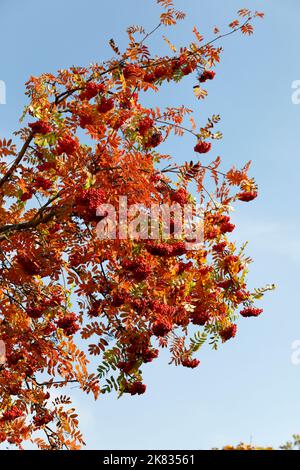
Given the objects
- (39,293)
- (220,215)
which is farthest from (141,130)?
(39,293)

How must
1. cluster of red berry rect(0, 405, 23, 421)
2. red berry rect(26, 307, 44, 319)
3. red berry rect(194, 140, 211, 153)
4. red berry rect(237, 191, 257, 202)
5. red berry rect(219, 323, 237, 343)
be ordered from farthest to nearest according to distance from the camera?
cluster of red berry rect(0, 405, 23, 421), red berry rect(194, 140, 211, 153), red berry rect(237, 191, 257, 202), red berry rect(26, 307, 44, 319), red berry rect(219, 323, 237, 343)

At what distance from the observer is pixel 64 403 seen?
34.8 feet

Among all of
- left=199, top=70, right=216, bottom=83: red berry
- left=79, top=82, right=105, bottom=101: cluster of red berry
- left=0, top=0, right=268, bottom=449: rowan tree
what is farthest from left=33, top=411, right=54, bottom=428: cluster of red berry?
left=199, top=70, right=216, bottom=83: red berry

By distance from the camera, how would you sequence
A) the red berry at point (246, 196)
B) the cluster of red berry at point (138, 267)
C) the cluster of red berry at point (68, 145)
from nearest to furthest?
the cluster of red berry at point (138, 267) < the cluster of red berry at point (68, 145) < the red berry at point (246, 196)

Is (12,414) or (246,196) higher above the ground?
(246,196)

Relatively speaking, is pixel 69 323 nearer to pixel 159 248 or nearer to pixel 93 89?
pixel 159 248

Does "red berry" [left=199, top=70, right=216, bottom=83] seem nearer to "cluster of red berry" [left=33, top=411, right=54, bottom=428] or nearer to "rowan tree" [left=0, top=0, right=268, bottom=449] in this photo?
"rowan tree" [left=0, top=0, right=268, bottom=449]

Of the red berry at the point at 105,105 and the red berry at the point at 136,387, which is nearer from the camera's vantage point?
the red berry at the point at 136,387

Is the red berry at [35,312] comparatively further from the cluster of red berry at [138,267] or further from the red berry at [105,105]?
the red berry at [105,105]

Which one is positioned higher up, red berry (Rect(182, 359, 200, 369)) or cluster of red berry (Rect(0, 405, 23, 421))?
red berry (Rect(182, 359, 200, 369))

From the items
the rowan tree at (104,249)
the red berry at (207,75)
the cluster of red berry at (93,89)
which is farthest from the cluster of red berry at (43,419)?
the red berry at (207,75)

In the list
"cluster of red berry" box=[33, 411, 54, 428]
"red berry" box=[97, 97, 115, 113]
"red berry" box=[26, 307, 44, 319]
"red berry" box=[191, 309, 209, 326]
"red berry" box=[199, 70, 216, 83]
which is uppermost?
"red berry" box=[199, 70, 216, 83]

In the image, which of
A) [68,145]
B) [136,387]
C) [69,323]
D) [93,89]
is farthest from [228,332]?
[93,89]
